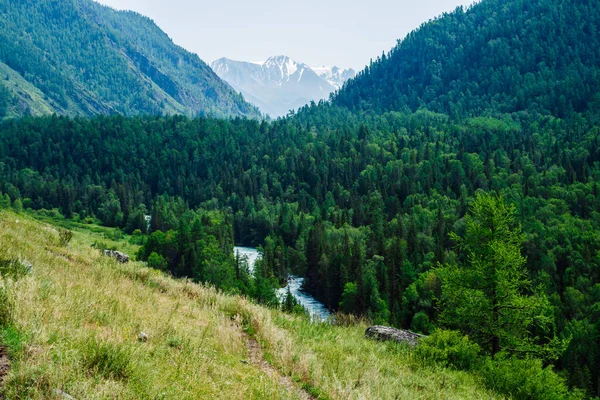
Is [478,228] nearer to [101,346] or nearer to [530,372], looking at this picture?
[530,372]

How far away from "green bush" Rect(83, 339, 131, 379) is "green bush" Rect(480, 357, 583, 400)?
1891 centimetres

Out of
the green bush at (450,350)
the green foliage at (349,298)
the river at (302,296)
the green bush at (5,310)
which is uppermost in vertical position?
the green bush at (5,310)

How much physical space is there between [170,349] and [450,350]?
17.6 m

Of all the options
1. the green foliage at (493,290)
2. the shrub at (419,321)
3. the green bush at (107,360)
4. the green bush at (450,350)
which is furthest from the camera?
the shrub at (419,321)

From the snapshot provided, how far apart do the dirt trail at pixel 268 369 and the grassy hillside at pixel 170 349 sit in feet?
0.11

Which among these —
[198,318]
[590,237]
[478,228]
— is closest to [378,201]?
[590,237]

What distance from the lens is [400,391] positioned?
13.0 m

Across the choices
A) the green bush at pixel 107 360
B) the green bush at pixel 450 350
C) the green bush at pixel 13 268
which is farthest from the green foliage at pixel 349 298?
the green bush at pixel 107 360

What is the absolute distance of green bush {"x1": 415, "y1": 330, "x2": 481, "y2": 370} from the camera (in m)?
21.6

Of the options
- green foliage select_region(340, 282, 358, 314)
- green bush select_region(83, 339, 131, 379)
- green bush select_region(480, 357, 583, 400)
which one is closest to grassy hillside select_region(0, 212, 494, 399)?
green bush select_region(83, 339, 131, 379)

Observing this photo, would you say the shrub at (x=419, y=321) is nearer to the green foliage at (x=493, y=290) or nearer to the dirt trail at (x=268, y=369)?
the green foliage at (x=493, y=290)

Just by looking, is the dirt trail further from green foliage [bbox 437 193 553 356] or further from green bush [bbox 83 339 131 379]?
green foliage [bbox 437 193 553 356]

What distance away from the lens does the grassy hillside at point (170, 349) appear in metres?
8.20

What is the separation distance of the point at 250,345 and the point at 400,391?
4.79 metres
